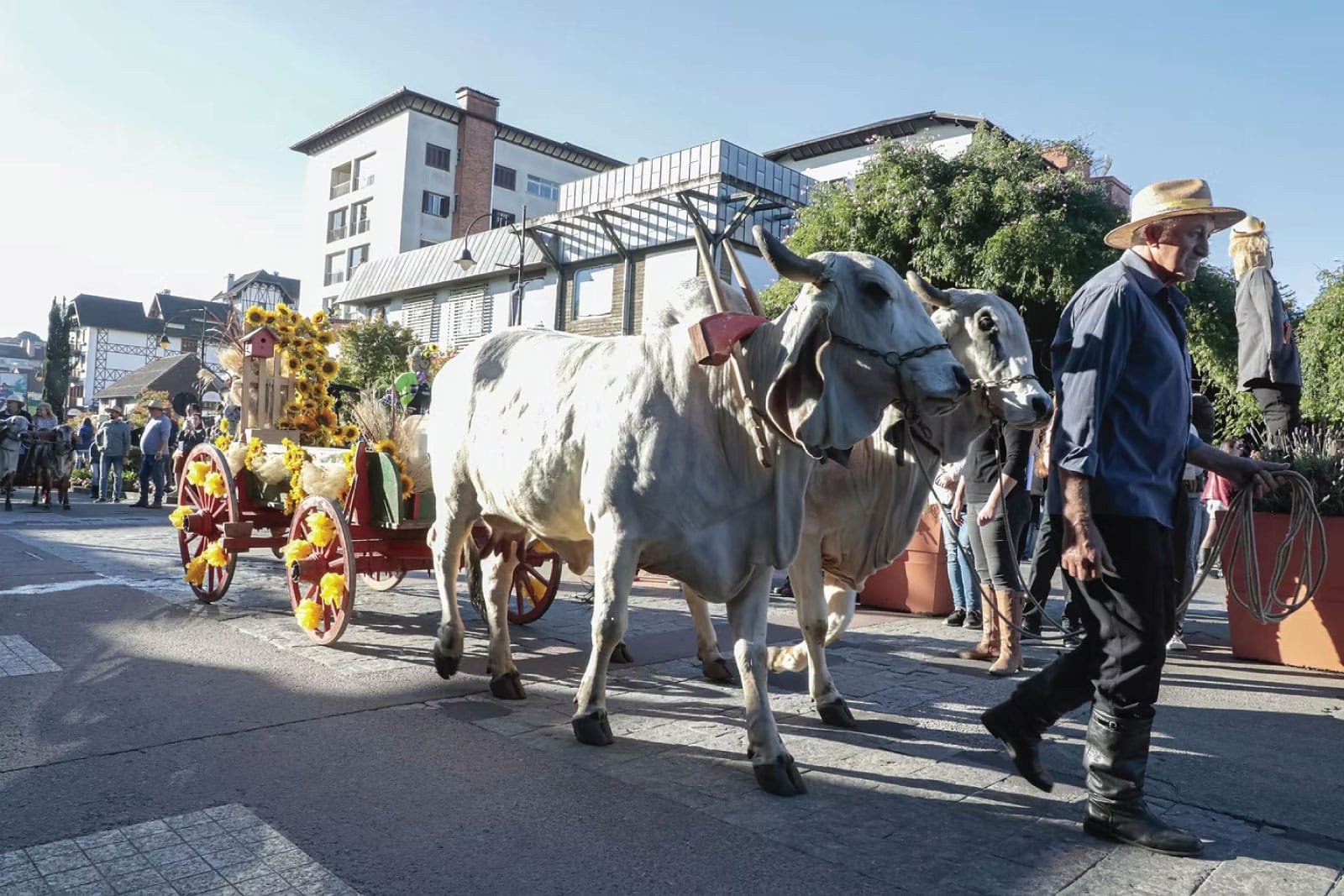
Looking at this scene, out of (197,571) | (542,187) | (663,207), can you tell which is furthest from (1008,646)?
(542,187)

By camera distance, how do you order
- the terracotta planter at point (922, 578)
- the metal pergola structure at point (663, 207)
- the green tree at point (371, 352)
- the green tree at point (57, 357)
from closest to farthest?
the terracotta planter at point (922, 578)
the metal pergola structure at point (663, 207)
the green tree at point (371, 352)
the green tree at point (57, 357)

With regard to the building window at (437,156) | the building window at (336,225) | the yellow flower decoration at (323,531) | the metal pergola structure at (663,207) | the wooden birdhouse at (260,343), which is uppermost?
the building window at (437,156)

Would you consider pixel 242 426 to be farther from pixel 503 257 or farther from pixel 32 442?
pixel 503 257

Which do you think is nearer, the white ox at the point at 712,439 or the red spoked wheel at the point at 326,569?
the white ox at the point at 712,439

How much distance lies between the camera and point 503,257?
1160 inches

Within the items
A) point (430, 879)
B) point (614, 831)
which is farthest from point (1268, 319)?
point (430, 879)

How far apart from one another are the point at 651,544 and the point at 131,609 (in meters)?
4.89

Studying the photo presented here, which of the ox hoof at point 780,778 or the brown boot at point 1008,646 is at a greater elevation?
the brown boot at point 1008,646

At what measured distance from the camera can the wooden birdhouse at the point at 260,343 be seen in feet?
23.4

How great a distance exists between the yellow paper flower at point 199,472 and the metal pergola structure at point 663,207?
14760mm

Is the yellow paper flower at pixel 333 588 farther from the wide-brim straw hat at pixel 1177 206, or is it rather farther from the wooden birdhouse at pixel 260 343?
the wide-brim straw hat at pixel 1177 206

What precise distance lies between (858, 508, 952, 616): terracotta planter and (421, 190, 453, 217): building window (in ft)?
127

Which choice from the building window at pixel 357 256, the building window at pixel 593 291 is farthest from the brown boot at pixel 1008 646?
the building window at pixel 357 256

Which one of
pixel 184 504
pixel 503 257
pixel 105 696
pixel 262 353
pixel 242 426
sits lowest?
pixel 105 696
